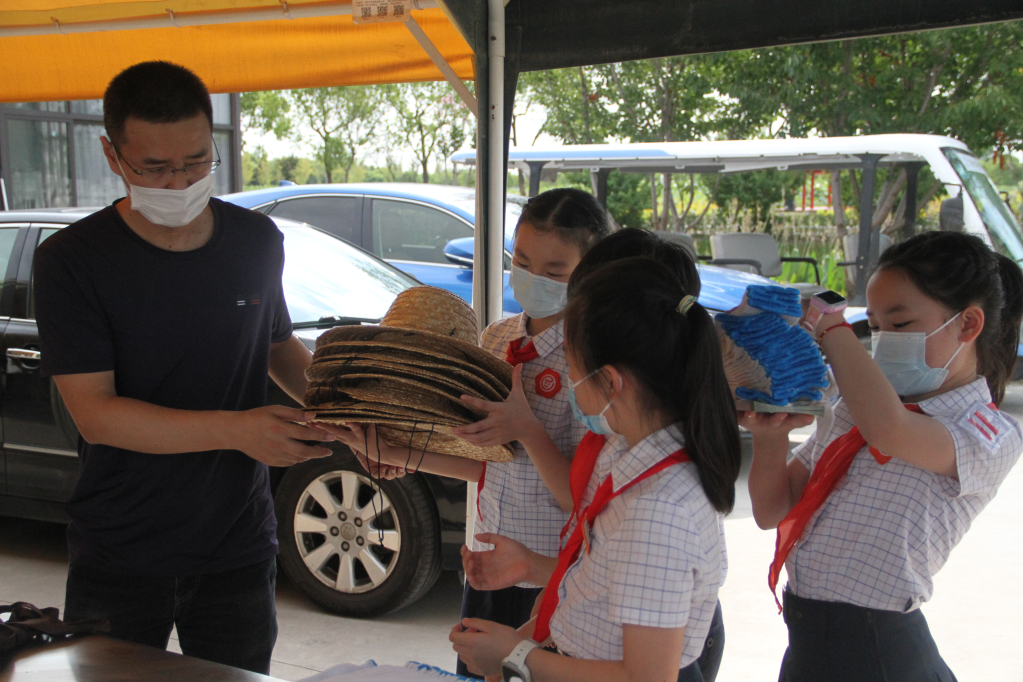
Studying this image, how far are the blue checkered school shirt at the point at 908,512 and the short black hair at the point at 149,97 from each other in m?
1.57

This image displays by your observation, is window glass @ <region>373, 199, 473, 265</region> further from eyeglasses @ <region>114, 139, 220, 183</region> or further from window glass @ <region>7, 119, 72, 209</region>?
window glass @ <region>7, 119, 72, 209</region>

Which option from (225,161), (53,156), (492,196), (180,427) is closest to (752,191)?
(225,161)

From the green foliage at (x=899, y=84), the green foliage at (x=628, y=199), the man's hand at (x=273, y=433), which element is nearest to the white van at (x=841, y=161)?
the green foliage at (x=899, y=84)

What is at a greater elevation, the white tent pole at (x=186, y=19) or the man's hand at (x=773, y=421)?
the white tent pole at (x=186, y=19)

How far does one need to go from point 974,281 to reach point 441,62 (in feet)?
6.56

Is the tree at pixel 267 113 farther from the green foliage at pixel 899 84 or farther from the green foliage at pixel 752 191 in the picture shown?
the green foliage at pixel 899 84

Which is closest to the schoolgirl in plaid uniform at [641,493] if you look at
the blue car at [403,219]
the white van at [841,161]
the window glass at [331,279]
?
the window glass at [331,279]

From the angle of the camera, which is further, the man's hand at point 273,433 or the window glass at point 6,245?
the window glass at point 6,245

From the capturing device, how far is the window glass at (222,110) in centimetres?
1267

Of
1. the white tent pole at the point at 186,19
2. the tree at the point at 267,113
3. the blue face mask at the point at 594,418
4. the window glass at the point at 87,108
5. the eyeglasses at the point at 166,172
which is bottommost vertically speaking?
the blue face mask at the point at 594,418

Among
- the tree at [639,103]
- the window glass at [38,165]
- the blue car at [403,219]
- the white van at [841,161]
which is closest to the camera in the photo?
the blue car at [403,219]

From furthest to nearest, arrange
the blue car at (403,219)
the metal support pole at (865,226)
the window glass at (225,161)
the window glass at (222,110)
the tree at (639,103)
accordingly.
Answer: the tree at (639,103) → the window glass at (225,161) → the window glass at (222,110) → the metal support pole at (865,226) → the blue car at (403,219)

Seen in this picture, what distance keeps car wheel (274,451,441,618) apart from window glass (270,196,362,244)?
3.30 metres

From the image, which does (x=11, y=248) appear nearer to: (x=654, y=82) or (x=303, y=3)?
(x=303, y=3)
